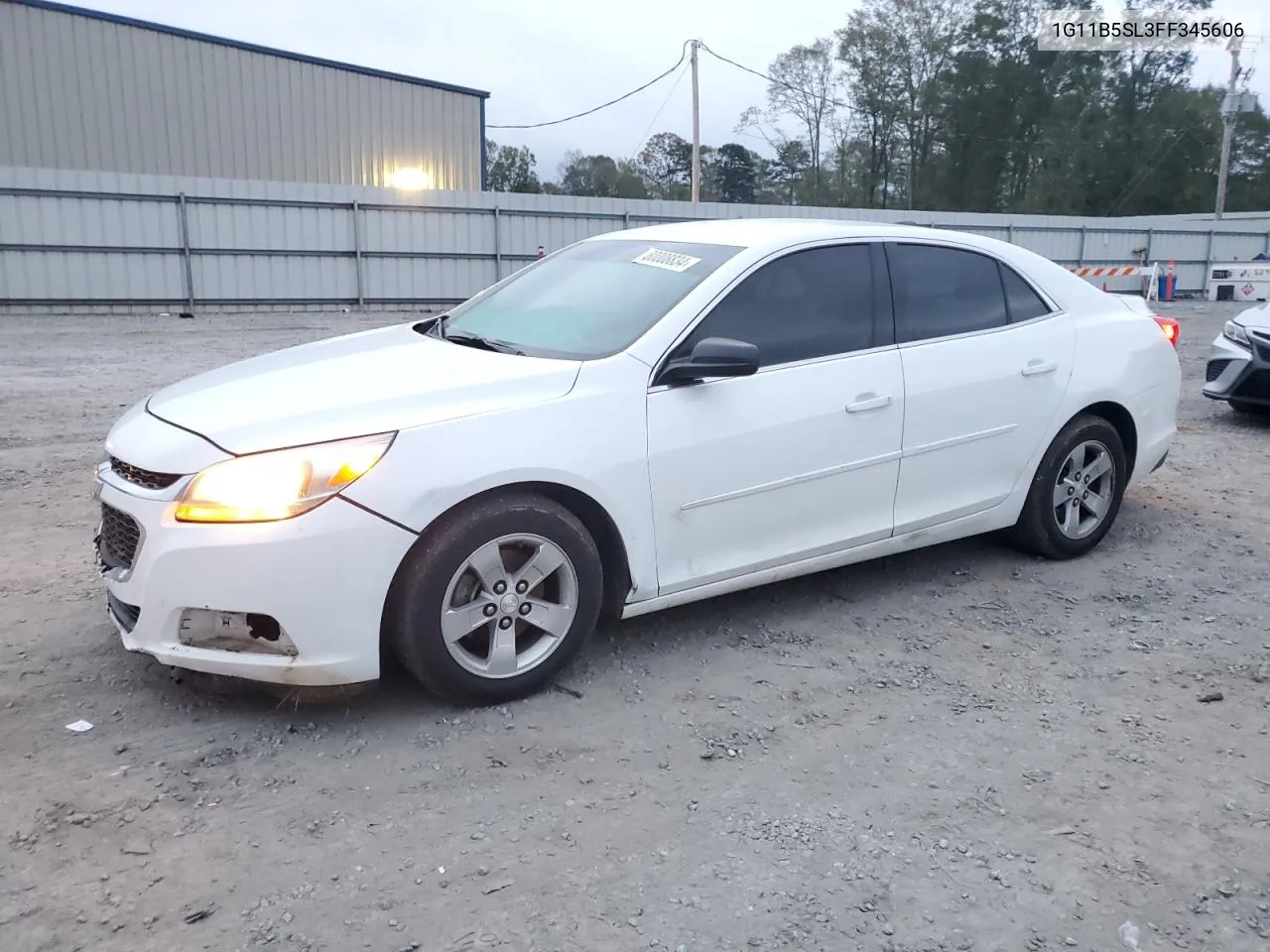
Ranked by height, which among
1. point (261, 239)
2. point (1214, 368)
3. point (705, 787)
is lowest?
point (705, 787)

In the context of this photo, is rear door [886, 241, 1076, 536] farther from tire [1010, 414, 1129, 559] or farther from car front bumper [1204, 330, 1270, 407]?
car front bumper [1204, 330, 1270, 407]

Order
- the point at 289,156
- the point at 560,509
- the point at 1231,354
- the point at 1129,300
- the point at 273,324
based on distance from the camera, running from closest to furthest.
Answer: the point at 560,509 < the point at 1129,300 < the point at 1231,354 < the point at 273,324 < the point at 289,156

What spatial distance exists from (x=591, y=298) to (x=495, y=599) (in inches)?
55.3

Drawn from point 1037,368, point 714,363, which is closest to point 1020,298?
point 1037,368

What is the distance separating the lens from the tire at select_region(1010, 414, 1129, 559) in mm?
4926

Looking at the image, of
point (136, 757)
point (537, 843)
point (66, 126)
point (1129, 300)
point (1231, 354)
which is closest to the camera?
point (537, 843)

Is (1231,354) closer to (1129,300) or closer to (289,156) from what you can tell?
(1129,300)

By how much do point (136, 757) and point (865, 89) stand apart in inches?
2335

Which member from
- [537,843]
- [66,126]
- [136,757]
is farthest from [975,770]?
[66,126]

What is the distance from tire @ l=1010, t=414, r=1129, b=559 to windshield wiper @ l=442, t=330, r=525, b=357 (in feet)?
8.29

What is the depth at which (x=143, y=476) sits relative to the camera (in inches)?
129

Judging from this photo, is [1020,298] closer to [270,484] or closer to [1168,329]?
[1168,329]

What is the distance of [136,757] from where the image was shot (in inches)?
123

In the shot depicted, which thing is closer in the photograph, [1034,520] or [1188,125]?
[1034,520]
